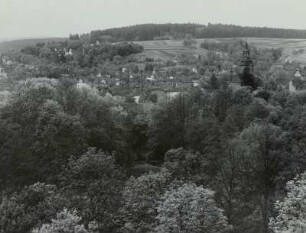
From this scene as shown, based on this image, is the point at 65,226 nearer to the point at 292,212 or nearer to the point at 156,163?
the point at 292,212

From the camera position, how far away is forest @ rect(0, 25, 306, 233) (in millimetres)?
30719

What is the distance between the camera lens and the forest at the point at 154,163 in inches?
1209

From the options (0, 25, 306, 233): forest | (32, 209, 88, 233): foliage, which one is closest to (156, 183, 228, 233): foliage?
(0, 25, 306, 233): forest

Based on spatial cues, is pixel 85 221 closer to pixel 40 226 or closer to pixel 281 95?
pixel 40 226

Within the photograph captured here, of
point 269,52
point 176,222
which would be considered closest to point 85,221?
point 176,222

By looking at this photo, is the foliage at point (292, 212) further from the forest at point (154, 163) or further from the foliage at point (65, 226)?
the foliage at point (65, 226)

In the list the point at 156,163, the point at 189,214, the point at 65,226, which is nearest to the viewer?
the point at 65,226

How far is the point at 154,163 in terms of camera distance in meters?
71.9

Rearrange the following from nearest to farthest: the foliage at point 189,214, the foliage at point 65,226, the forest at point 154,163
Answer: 1. the foliage at point 65,226
2. the foliage at point 189,214
3. the forest at point 154,163

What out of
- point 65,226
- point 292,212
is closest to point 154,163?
point 292,212

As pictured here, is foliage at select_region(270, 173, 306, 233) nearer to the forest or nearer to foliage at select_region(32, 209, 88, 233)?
the forest

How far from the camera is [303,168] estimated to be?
49219 mm

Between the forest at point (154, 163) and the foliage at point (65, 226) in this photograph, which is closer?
the foliage at point (65, 226)

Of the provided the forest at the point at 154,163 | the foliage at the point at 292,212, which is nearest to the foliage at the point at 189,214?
the forest at the point at 154,163
